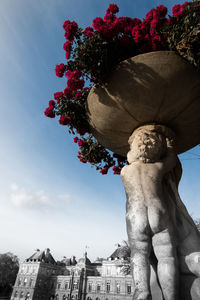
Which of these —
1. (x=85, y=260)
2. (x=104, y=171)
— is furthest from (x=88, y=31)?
(x=85, y=260)

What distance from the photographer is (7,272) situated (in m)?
52.9

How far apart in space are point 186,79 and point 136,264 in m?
2.37

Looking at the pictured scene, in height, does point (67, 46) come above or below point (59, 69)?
above

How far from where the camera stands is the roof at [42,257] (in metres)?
51.0

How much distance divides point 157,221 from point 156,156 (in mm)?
911

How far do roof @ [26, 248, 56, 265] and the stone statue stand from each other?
2222 inches

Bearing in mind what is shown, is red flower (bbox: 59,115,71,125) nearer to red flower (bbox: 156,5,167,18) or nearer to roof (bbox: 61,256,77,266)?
red flower (bbox: 156,5,167,18)

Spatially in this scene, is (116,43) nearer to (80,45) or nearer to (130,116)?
(80,45)

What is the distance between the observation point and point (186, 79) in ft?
8.79

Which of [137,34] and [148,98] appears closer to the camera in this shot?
[137,34]

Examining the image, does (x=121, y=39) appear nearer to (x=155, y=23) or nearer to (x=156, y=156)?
(x=155, y=23)

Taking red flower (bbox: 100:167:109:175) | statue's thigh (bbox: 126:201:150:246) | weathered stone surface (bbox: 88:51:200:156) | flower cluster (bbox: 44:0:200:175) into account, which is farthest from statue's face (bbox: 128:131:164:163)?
red flower (bbox: 100:167:109:175)

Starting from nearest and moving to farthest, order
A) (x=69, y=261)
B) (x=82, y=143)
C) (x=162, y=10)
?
(x=162, y=10) → (x=82, y=143) → (x=69, y=261)

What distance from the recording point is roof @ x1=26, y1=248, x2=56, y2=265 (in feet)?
167
